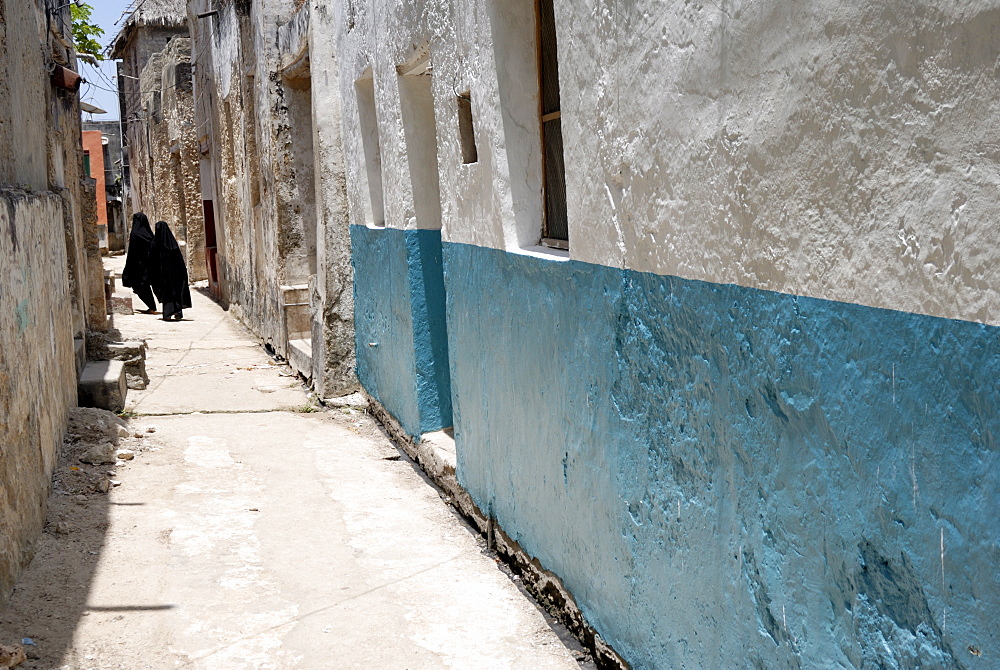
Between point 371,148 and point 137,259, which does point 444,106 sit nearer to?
point 371,148

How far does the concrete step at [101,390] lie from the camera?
7574mm

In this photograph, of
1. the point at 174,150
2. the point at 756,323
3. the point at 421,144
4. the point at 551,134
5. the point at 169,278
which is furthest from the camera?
the point at 174,150

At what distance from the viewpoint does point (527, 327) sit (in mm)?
3994

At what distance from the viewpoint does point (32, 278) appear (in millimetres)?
5023

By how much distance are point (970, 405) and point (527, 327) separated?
8.02 ft

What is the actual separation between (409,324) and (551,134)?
255cm

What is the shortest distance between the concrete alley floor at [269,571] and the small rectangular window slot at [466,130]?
1.86 meters

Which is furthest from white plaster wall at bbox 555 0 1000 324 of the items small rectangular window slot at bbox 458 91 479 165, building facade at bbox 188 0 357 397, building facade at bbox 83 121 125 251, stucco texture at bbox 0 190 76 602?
building facade at bbox 83 121 125 251

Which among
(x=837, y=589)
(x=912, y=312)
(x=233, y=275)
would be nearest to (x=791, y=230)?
(x=912, y=312)

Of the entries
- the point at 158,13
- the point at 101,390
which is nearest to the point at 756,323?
the point at 101,390

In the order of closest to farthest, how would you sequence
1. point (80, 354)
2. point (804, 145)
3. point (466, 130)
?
point (804, 145) → point (466, 130) → point (80, 354)

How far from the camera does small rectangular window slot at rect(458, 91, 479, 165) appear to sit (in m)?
4.77

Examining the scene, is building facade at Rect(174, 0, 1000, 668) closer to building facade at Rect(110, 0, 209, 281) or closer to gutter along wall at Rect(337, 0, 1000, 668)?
gutter along wall at Rect(337, 0, 1000, 668)

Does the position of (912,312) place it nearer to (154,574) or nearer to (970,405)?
(970,405)
